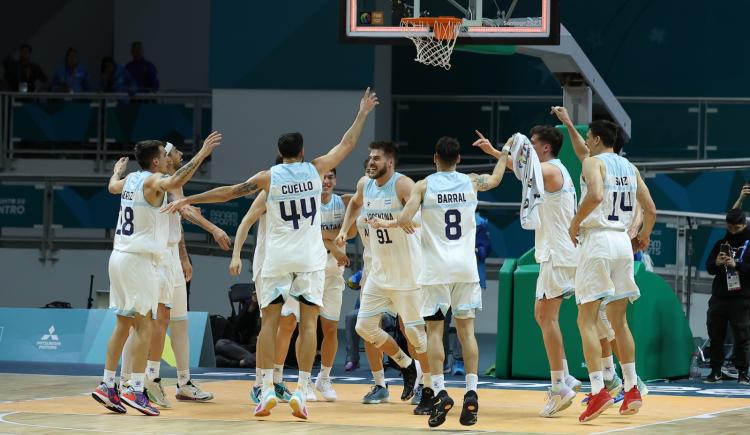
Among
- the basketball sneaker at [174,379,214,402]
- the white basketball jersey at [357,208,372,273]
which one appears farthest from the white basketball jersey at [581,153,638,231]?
the basketball sneaker at [174,379,214,402]

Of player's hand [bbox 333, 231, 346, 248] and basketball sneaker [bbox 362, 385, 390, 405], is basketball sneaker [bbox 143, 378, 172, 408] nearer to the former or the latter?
basketball sneaker [bbox 362, 385, 390, 405]

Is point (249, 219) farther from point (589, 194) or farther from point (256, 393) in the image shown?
point (589, 194)

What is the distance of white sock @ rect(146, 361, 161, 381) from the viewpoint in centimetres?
1321

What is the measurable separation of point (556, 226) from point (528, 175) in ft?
2.53

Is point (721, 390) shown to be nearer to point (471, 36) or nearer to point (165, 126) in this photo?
point (471, 36)

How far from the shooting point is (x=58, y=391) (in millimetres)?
14555

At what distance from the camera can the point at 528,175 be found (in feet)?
40.4

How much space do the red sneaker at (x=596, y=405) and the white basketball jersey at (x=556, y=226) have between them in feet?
4.84

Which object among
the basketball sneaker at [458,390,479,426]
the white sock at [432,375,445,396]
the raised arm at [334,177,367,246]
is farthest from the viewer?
the raised arm at [334,177,367,246]

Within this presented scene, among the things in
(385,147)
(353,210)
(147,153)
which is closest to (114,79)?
(353,210)

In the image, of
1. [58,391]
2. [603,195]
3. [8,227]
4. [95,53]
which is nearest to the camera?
[603,195]

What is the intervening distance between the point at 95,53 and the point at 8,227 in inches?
277

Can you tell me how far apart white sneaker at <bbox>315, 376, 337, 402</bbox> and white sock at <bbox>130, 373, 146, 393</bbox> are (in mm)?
2092

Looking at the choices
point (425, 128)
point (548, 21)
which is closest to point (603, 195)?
point (548, 21)
